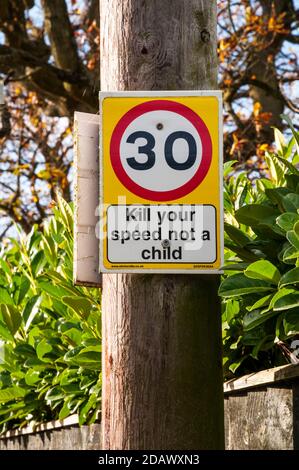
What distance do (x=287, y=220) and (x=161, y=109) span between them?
687mm

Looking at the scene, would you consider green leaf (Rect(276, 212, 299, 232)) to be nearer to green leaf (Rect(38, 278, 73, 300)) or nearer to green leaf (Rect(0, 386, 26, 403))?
green leaf (Rect(38, 278, 73, 300))

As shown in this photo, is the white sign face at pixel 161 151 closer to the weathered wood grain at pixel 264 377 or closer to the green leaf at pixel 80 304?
the weathered wood grain at pixel 264 377

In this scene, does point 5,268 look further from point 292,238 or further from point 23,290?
point 292,238

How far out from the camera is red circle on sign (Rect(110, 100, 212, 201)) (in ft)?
9.87

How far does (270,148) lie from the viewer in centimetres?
1122

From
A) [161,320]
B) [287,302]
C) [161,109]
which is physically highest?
[161,109]

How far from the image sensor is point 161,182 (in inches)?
119

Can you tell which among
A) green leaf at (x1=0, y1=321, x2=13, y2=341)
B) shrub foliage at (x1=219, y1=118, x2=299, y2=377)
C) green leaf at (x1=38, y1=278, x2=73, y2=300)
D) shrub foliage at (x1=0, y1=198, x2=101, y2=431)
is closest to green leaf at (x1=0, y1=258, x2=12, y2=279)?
shrub foliage at (x1=0, y1=198, x2=101, y2=431)

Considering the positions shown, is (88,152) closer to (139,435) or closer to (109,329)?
(109,329)

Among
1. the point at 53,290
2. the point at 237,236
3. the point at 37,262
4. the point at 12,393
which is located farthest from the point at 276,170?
the point at 12,393

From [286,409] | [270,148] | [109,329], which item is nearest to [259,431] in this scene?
[286,409]

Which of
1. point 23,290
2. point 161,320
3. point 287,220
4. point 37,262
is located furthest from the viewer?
point 37,262

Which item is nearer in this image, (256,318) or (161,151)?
(161,151)
